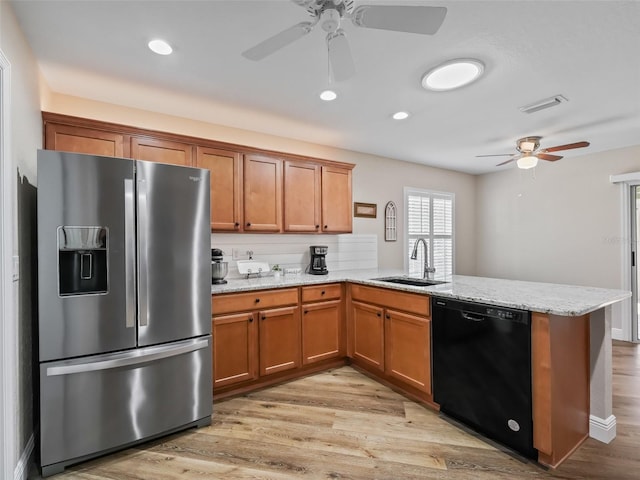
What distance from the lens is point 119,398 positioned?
6.46 feet

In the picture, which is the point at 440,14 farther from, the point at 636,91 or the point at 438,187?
Result: the point at 438,187

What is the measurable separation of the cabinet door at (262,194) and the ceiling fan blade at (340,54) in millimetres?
1564

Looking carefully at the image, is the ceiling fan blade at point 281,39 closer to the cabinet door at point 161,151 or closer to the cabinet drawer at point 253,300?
the cabinet door at point 161,151

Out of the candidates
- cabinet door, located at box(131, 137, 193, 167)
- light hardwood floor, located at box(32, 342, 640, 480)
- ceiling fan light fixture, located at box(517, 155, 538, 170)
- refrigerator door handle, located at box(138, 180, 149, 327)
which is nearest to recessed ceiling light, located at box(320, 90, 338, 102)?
cabinet door, located at box(131, 137, 193, 167)

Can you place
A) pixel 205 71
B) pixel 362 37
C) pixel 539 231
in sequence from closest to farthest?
pixel 362 37
pixel 205 71
pixel 539 231

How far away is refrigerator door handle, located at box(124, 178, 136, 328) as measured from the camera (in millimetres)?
1999

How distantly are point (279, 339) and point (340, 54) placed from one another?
230cm

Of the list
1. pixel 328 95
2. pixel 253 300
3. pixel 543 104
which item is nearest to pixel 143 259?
pixel 253 300

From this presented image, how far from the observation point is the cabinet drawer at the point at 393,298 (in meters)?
2.53

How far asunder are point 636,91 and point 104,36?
153 inches

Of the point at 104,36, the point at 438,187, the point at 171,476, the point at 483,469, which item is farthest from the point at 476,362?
the point at 438,187

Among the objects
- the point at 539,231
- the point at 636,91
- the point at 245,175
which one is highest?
the point at 636,91

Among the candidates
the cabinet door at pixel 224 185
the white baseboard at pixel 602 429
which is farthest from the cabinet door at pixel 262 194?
the white baseboard at pixel 602 429

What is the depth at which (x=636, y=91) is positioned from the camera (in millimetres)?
2600
